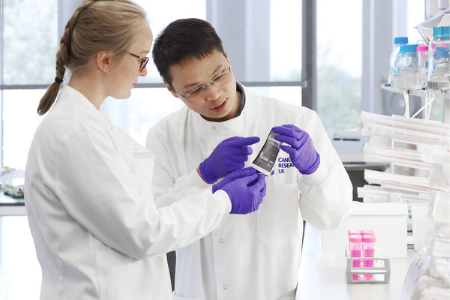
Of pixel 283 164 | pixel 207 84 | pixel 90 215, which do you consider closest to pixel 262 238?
pixel 283 164

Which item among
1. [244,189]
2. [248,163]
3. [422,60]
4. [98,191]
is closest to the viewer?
[98,191]

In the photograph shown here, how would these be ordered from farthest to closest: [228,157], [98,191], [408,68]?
1. [408,68]
2. [228,157]
3. [98,191]

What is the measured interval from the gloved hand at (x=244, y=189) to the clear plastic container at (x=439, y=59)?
1.84ft

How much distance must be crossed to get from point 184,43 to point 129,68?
257 mm

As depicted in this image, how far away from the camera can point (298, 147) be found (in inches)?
53.0

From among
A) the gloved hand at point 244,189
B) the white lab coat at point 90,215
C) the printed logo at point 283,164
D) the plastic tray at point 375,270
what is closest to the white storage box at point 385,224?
the plastic tray at point 375,270

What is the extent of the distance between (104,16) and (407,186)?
55.6 inches

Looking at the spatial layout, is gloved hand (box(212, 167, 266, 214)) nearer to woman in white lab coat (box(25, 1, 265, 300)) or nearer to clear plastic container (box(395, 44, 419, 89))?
woman in white lab coat (box(25, 1, 265, 300))

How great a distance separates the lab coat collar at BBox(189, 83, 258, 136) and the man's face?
0.08 meters

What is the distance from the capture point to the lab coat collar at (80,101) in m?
1.14

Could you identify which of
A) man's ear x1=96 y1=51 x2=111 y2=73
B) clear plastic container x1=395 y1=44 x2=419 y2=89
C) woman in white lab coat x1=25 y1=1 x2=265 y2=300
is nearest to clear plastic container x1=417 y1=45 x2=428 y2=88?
clear plastic container x1=395 y1=44 x2=419 y2=89

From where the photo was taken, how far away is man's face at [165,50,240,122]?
4.66ft

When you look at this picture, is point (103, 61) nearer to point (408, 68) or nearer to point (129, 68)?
point (129, 68)

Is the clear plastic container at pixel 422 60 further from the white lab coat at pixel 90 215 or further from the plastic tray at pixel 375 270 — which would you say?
the white lab coat at pixel 90 215
